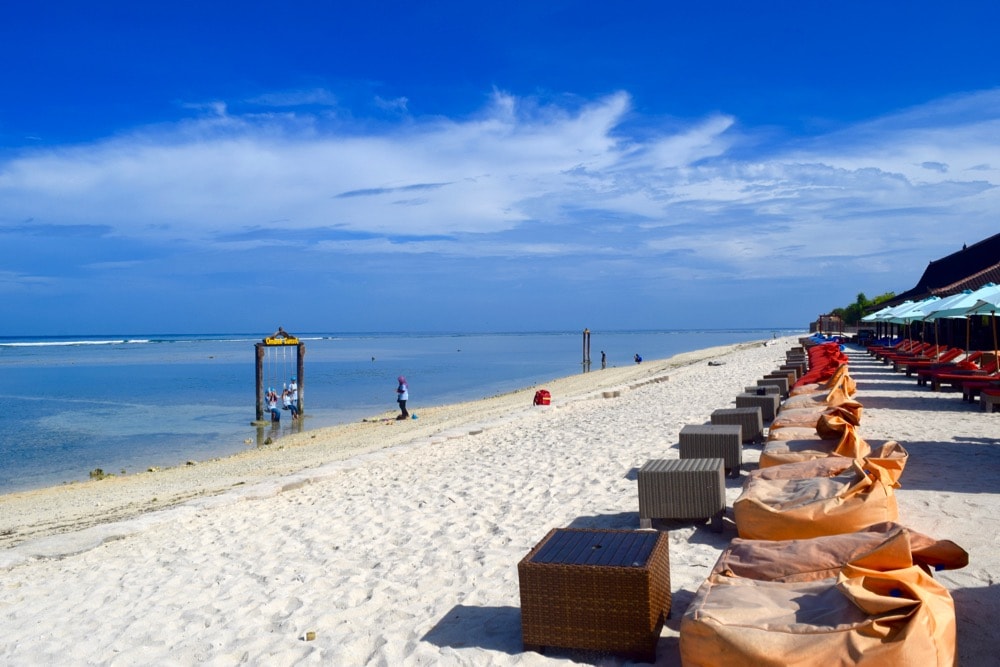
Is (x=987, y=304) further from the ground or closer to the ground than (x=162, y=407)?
further from the ground

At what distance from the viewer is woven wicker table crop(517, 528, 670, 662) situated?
334 cm

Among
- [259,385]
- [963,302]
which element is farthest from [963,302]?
[259,385]

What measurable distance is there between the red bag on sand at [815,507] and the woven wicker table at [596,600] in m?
0.88

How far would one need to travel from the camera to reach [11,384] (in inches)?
1528

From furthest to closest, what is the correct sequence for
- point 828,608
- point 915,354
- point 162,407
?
1. point 162,407
2. point 915,354
3. point 828,608

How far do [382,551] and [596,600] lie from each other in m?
2.34

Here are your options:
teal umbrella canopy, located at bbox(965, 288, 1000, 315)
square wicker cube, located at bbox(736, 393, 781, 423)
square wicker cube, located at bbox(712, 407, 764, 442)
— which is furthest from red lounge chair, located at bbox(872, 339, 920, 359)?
square wicker cube, located at bbox(712, 407, 764, 442)

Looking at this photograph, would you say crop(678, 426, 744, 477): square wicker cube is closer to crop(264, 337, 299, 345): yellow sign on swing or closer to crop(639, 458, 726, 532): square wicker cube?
crop(639, 458, 726, 532): square wicker cube

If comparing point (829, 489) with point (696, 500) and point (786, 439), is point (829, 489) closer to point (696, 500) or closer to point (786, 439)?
point (696, 500)

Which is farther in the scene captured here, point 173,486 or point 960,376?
point 960,376

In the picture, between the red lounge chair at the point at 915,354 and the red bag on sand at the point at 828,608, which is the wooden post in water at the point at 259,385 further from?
the red bag on sand at the point at 828,608

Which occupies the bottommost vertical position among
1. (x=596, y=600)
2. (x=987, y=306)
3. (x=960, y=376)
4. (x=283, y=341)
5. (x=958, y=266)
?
(x=596, y=600)

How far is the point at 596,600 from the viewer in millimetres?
3398

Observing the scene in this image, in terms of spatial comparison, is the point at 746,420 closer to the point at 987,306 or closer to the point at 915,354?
the point at 987,306
